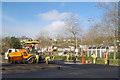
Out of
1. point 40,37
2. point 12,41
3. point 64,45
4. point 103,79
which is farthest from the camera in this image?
point 64,45

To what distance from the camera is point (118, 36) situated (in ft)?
87.7

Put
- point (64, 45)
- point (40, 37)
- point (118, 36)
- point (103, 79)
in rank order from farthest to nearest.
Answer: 1. point (64, 45)
2. point (40, 37)
3. point (118, 36)
4. point (103, 79)

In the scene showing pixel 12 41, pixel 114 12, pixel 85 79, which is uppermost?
pixel 114 12

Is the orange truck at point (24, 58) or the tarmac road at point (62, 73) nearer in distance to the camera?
the tarmac road at point (62, 73)

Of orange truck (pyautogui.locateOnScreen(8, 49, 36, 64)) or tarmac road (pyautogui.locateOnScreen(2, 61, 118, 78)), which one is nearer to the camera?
tarmac road (pyautogui.locateOnScreen(2, 61, 118, 78))

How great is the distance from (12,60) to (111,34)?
49.5ft

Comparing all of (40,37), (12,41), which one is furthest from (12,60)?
(40,37)

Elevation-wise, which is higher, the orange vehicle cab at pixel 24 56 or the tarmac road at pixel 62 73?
the orange vehicle cab at pixel 24 56

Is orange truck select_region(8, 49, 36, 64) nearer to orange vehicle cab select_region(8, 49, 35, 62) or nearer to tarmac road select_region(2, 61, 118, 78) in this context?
orange vehicle cab select_region(8, 49, 35, 62)

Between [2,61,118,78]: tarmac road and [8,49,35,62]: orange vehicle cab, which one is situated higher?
[8,49,35,62]: orange vehicle cab

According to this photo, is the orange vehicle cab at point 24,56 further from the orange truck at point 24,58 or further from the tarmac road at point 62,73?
the tarmac road at point 62,73

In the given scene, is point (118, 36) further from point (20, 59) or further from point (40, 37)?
point (40, 37)

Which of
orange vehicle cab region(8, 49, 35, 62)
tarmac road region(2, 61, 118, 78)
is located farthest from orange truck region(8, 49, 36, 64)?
tarmac road region(2, 61, 118, 78)

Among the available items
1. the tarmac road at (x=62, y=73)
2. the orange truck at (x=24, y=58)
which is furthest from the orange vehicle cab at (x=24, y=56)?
the tarmac road at (x=62, y=73)
